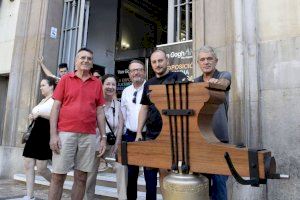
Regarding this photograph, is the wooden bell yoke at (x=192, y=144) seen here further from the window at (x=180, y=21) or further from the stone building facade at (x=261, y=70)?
the window at (x=180, y=21)

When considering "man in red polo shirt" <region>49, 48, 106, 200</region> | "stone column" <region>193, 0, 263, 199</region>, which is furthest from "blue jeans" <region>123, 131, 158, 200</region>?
"stone column" <region>193, 0, 263, 199</region>

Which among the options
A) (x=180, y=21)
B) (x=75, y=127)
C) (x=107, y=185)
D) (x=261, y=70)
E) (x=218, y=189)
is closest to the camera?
(x=218, y=189)

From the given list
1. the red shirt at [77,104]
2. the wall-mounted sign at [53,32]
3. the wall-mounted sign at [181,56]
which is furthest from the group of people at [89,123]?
the wall-mounted sign at [53,32]

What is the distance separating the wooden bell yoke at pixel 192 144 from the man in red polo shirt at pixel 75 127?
1.79 m

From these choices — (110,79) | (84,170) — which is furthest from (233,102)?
(84,170)

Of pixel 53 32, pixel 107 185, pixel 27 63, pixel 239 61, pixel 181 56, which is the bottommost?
pixel 107 185

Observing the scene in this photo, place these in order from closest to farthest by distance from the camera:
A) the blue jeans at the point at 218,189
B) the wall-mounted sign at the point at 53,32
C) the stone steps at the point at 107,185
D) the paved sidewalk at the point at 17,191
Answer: the blue jeans at the point at 218,189
the stone steps at the point at 107,185
the paved sidewalk at the point at 17,191
the wall-mounted sign at the point at 53,32

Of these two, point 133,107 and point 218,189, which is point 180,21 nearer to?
point 133,107

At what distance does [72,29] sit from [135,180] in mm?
5384

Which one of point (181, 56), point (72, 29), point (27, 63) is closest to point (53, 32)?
point (72, 29)

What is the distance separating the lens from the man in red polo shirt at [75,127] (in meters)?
3.44

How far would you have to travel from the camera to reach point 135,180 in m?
3.78

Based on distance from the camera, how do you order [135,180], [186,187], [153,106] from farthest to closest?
[135,180] → [153,106] → [186,187]

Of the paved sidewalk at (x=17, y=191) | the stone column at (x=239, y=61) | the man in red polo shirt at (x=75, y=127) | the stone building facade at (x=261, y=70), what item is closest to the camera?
the man in red polo shirt at (x=75, y=127)
